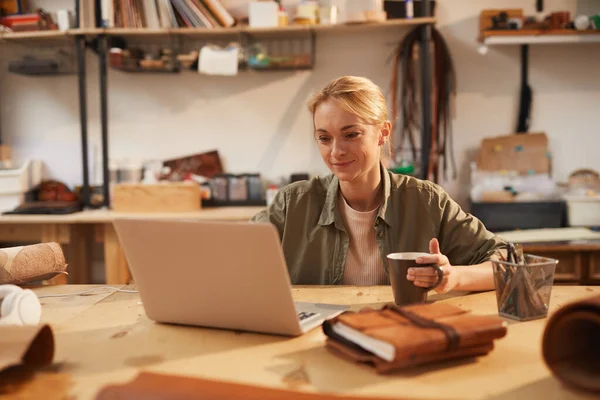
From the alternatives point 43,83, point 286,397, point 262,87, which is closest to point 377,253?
point 286,397

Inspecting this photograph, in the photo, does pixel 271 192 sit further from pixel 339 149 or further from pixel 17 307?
pixel 17 307

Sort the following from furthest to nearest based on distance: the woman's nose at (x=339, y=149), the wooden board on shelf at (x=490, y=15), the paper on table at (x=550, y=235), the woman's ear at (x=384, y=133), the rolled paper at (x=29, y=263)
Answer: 1. the wooden board on shelf at (x=490, y=15)
2. the paper on table at (x=550, y=235)
3. the woman's ear at (x=384, y=133)
4. the woman's nose at (x=339, y=149)
5. the rolled paper at (x=29, y=263)

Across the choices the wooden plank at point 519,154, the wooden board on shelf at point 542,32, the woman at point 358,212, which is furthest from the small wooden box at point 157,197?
the wooden board on shelf at point 542,32

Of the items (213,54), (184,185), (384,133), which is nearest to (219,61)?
(213,54)

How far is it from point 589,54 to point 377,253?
2447mm

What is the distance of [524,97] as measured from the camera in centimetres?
343

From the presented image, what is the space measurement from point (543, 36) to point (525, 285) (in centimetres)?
241

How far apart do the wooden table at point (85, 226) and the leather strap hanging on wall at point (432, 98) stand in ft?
3.37

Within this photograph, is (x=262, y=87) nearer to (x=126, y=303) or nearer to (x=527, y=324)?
(x=126, y=303)

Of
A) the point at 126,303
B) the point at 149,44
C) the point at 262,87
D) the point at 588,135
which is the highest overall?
the point at 149,44

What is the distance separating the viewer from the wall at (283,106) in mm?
3465

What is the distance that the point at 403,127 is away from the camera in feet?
11.5

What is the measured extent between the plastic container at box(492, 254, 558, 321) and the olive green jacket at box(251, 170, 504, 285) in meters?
0.47

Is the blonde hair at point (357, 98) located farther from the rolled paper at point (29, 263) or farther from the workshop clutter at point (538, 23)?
the workshop clutter at point (538, 23)
